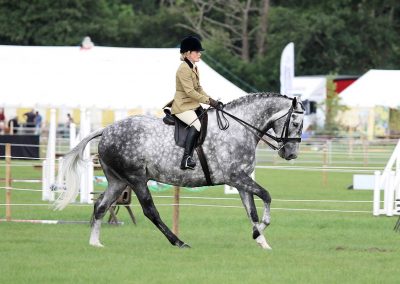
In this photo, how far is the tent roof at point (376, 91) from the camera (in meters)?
46.2

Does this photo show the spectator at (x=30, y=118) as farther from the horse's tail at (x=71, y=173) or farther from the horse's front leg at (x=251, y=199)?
the horse's front leg at (x=251, y=199)

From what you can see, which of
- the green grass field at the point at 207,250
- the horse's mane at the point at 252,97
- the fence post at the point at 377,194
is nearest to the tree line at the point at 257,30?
the fence post at the point at 377,194

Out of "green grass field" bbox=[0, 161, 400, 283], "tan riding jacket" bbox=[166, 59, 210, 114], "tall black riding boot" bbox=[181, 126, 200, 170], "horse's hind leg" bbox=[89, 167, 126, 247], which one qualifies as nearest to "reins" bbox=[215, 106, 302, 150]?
"tan riding jacket" bbox=[166, 59, 210, 114]

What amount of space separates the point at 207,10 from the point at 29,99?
44762 mm

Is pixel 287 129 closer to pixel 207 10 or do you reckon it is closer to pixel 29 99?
pixel 29 99

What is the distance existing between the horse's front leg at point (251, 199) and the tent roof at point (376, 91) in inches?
1204

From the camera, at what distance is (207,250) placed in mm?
15477

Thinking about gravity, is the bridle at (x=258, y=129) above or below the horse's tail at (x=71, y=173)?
above

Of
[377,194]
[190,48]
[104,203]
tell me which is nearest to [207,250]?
[104,203]

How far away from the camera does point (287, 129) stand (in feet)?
52.5

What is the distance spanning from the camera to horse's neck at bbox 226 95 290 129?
632 inches

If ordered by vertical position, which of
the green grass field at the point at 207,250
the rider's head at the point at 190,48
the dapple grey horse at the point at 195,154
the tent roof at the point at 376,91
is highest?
the tent roof at the point at 376,91

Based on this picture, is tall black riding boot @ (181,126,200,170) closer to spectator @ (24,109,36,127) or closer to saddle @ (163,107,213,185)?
saddle @ (163,107,213,185)

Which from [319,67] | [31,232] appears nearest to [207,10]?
[319,67]
